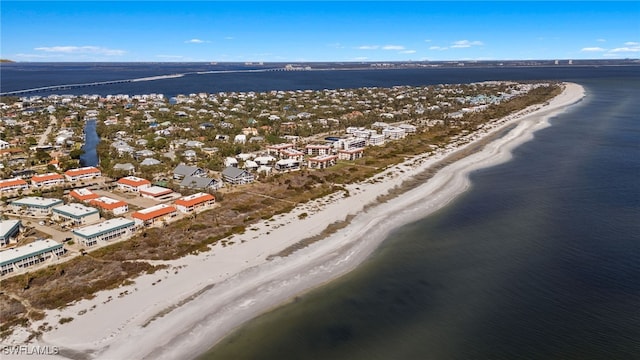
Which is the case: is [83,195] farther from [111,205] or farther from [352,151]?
[352,151]

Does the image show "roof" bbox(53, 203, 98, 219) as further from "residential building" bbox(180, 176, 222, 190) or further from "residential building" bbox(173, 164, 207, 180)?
"residential building" bbox(173, 164, 207, 180)

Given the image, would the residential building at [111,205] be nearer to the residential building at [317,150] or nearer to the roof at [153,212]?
the roof at [153,212]

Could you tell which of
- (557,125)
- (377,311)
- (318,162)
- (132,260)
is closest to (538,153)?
(557,125)

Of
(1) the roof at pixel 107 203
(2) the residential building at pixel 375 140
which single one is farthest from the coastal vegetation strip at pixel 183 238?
(2) the residential building at pixel 375 140

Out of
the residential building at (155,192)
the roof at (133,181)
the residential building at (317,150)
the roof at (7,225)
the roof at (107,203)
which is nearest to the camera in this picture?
the roof at (7,225)

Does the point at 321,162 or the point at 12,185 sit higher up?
the point at 321,162

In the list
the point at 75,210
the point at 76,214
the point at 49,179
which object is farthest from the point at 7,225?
the point at 49,179

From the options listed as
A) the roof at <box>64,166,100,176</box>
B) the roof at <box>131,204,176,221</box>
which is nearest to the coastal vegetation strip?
the roof at <box>131,204,176,221</box>
